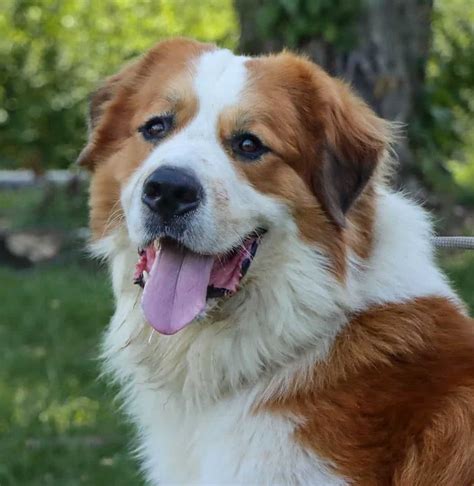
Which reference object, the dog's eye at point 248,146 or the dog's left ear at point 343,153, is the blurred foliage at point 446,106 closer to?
the dog's left ear at point 343,153

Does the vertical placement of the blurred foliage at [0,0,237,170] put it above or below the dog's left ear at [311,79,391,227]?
below

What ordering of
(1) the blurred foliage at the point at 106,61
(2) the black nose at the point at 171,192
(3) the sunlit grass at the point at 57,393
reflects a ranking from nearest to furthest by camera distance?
(2) the black nose at the point at 171,192, (3) the sunlit grass at the point at 57,393, (1) the blurred foliage at the point at 106,61

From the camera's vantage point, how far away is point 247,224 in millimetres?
3350

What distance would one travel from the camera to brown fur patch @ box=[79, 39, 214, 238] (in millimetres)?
3549

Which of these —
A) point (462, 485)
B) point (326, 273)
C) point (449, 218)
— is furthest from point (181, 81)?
point (449, 218)

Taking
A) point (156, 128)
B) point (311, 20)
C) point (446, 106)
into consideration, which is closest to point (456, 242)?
point (156, 128)

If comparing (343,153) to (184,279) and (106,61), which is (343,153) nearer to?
(184,279)

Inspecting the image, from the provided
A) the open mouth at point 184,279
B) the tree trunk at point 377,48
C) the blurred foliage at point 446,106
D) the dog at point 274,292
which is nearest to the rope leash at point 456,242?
the dog at point 274,292

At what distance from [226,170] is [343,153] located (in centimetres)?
46

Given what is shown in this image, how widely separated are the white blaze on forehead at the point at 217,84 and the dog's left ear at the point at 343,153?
1.02ft

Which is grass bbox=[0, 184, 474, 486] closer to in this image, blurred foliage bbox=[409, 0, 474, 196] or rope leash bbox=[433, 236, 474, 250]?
blurred foliage bbox=[409, 0, 474, 196]

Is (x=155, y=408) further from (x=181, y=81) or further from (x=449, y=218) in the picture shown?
(x=449, y=218)

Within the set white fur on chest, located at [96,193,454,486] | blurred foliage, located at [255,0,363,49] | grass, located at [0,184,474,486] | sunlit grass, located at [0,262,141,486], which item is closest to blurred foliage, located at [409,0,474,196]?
grass, located at [0,184,474,486]

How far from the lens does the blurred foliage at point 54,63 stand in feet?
36.3
